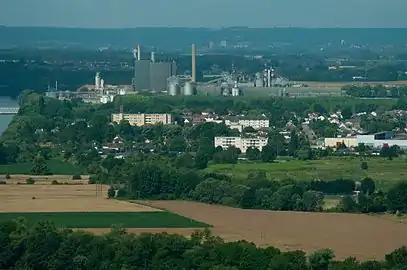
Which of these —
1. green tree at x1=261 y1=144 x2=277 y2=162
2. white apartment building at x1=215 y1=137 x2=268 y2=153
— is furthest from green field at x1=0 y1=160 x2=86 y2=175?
white apartment building at x1=215 y1=137 x2=268 y2=153

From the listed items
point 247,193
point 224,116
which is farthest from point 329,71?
point 247,193

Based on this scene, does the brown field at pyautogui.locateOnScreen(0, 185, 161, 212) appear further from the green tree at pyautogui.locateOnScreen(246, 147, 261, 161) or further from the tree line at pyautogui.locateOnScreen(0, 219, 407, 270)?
the green tree at pyautogui.locateOnScreen(246, 147, 261, 161)

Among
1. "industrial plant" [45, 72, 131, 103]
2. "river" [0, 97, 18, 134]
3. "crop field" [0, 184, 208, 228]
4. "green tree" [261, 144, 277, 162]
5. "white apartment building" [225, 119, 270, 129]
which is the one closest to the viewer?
"crop field" [0, 184, 208, 228]

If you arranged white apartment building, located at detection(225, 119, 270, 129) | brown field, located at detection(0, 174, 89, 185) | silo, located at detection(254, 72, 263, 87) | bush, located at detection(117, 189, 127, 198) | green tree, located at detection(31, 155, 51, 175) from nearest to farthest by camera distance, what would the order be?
bush, located at detection(117, 189, 127, 198) < brown field, located at detection(0, 174, 89, 185) < green tree, located at detection(31, 155, 51, 175) < white apartment building, located at detection(225, 119, 270, 129) < silo, located at detection(254, 72, 263, 87)

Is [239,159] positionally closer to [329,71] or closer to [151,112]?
[151,112]

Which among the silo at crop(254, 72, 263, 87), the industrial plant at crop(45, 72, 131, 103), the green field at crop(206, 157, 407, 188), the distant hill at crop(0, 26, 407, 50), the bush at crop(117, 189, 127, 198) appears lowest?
the bush at crop(117, 189, 127, 198)

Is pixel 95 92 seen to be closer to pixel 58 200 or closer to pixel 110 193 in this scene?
pixel 110 193

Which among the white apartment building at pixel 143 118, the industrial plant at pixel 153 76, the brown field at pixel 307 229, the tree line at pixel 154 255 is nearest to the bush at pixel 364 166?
the brown field at pixel 307 229

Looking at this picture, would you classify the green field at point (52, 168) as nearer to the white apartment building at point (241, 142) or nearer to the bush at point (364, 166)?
the white apartment building at point (241, 142)
